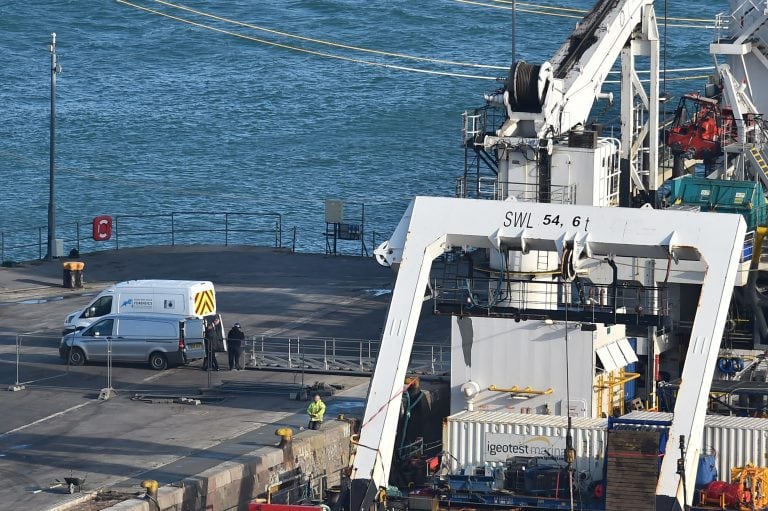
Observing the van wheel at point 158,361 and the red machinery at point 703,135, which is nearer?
the van wheel at point 158,361

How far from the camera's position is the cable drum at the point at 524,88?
42.3 meters

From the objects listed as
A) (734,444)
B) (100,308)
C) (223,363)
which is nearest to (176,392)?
(223,363)

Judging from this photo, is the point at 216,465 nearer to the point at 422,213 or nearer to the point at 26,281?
the point at 422,213

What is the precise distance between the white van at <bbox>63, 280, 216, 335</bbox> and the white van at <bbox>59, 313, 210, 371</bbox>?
383 millimetres

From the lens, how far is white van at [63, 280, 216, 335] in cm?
4553

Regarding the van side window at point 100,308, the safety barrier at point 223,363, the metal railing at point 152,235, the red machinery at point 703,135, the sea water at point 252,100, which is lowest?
the safety barrier at point 223,363

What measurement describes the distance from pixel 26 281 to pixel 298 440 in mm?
23083

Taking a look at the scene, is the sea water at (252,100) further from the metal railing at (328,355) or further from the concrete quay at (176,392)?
the metal railing at (328,355)

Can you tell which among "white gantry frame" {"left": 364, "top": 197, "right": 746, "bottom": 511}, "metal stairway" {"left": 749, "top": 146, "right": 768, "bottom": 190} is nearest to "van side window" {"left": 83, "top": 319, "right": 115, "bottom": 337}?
"white gantry frame" {"left": 364, "top": 197, "right": 746, "bottom": 511}

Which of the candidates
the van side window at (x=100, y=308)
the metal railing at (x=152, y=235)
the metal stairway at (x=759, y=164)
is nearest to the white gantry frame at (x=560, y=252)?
the van side window at (x=100, y=308)

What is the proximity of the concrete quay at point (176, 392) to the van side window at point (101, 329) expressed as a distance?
Answer: 0.87 meters

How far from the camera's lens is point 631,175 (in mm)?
48844

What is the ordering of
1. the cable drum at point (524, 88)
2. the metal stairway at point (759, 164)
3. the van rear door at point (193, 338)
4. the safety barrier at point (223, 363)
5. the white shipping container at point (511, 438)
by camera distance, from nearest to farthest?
1. the white shipping container at point (511, 438)
2. the cable drum at point (524, 88)
3. the safety barrier at point (223, 363)
4. the van rear door at point (193, 338)
5. the metal stairway at point (759, 164)

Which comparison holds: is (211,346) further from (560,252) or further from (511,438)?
(560,252)
